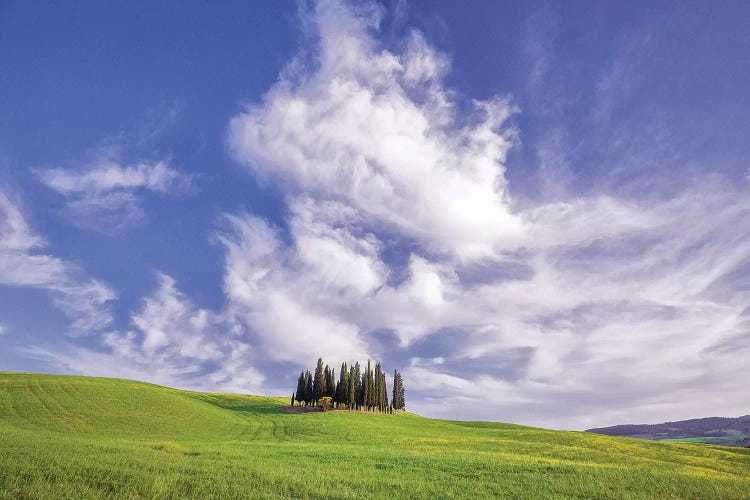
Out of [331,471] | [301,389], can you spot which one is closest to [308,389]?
[301,389]

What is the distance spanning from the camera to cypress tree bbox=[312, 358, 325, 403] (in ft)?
385

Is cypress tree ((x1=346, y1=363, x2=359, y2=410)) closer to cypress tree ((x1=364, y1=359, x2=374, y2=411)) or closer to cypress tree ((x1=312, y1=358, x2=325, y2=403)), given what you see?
cypress tree ((x1=364, y1=359, x2=374, y2=411))

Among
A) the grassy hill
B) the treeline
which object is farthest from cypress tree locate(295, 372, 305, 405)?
the grassy hill

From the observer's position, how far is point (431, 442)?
48.5m

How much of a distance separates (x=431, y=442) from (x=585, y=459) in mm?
17192

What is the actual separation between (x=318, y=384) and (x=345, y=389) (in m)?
8.67

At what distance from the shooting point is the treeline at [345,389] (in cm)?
11569

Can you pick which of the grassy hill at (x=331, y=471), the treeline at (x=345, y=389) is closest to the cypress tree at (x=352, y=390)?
the treeline at (x=345, y=389)

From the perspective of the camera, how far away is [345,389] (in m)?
116

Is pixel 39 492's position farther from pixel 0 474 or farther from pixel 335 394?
pixel 335 394

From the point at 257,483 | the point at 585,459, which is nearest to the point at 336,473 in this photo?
the point at 257,483

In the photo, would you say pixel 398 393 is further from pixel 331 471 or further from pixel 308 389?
pixel 331 471

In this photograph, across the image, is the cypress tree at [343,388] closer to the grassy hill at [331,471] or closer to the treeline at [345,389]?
the treeline at [345,389]

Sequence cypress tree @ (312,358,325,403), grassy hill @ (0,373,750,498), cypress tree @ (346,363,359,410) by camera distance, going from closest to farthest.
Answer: grassy hill @ (0,373,750,498) → cypress tree @ (346,363,359,410) → cypress tree @ (312,358,325,403)
